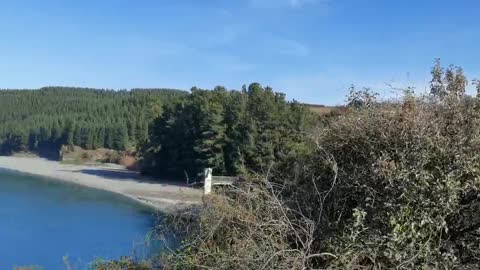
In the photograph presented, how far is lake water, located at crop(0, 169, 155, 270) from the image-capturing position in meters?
26.2

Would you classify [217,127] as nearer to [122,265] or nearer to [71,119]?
[122,265]

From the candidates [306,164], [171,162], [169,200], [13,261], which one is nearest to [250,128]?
[169,200]

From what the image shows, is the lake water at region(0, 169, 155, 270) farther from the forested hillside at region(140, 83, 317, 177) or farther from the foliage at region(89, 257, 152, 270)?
the forested hillside at region(140, 83, 317, 177)

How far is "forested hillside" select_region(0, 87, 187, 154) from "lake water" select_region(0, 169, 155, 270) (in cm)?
2173

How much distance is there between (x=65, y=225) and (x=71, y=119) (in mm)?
90888

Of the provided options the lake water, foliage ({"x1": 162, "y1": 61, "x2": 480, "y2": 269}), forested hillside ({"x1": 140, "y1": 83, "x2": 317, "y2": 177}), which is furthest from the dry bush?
forested hillside ({"x1": 140, "y1": 83, "x2": 317, "y2": 177})

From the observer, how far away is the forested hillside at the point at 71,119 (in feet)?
360

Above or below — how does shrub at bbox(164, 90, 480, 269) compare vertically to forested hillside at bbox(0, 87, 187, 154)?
below

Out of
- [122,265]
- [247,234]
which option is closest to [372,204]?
[247,234]

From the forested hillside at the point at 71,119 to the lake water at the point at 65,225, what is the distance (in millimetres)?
21728

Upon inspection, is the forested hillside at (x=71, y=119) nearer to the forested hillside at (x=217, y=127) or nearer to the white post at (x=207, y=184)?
the forested hillside at (x=217, y=127)

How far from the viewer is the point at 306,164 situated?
638cm

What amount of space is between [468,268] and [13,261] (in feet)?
77.8

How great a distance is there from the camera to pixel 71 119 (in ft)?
409
